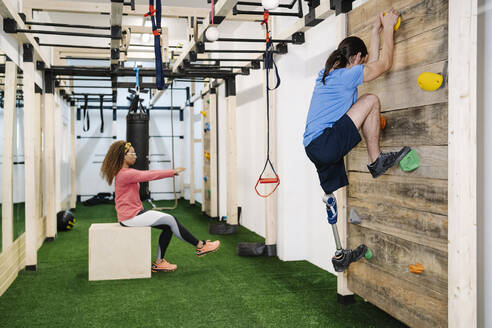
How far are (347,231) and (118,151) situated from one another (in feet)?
7.27

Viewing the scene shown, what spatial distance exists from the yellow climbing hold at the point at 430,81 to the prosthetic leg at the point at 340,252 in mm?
929

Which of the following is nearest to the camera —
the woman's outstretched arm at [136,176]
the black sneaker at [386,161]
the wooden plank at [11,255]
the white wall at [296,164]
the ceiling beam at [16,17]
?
the black sneaker at [386,161]

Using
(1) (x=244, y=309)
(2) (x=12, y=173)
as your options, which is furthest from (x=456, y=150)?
(2) (x=12, y=173)

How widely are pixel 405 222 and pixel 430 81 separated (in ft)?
2.60

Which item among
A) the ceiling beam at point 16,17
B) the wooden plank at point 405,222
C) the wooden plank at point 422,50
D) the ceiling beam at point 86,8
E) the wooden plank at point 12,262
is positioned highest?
the ceiling beam at point 86,8

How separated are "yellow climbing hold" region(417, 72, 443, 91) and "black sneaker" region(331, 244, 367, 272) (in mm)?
1119

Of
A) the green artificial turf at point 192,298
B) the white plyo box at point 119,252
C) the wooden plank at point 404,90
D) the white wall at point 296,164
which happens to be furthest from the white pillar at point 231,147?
the wooden plank at point 404,90

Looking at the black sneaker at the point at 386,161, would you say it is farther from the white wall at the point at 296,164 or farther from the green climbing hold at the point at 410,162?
the white wall at the point at 296,164

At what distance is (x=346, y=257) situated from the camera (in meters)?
2.83

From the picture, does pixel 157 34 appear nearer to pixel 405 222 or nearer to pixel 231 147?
pixel 405 222

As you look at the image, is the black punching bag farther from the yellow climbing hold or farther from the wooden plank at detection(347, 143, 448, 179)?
the yellow climbing hold

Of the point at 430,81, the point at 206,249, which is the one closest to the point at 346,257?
the point at 430,81

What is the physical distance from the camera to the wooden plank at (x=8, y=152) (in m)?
3.78

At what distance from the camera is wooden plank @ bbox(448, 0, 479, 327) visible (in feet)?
6.71
